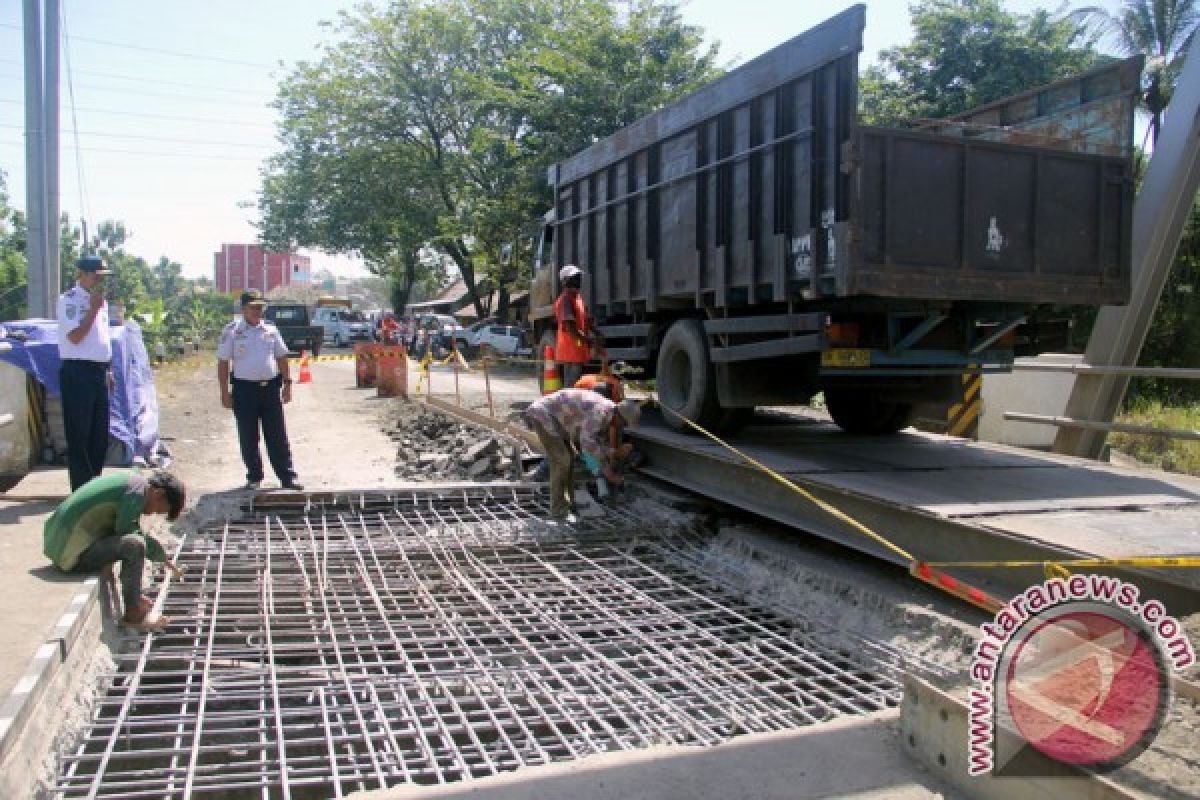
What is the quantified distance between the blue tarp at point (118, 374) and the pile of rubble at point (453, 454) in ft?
7.86

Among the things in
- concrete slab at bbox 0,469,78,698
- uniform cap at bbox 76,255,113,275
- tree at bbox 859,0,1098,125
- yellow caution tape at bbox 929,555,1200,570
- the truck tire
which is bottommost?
concrete slab at bbox 0,469,78,698

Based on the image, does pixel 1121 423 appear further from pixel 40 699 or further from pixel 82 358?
pixel 82 358

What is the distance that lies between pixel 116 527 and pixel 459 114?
28.5 metres

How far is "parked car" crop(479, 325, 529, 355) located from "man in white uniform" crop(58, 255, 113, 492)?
21987 mm

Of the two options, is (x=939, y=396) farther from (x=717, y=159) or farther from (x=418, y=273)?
(x=418, y=273)

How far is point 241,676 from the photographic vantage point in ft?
12.8

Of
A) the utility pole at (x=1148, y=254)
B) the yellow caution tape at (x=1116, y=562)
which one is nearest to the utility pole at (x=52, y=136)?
the yellow caution tape at (x=1116, y=562)

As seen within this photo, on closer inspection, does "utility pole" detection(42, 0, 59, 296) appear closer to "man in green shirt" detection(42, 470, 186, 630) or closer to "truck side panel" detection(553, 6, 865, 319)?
"man in green shirt" detection(42, 470, 186, 630)

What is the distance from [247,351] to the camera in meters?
6.61

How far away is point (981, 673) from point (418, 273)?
46644 millimetres

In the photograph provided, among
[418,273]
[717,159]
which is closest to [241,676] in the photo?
[717,159]

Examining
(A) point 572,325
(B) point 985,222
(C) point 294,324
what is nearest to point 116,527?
(A) point 572,325

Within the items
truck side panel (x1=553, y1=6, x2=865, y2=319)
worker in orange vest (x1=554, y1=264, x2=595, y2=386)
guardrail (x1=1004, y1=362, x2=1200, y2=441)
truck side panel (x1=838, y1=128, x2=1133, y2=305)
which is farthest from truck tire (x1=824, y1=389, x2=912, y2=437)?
worker in orange vest (x1=554, y1=264, x2=595, y2=386)

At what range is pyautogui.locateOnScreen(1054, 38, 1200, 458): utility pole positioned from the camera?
7168mm
